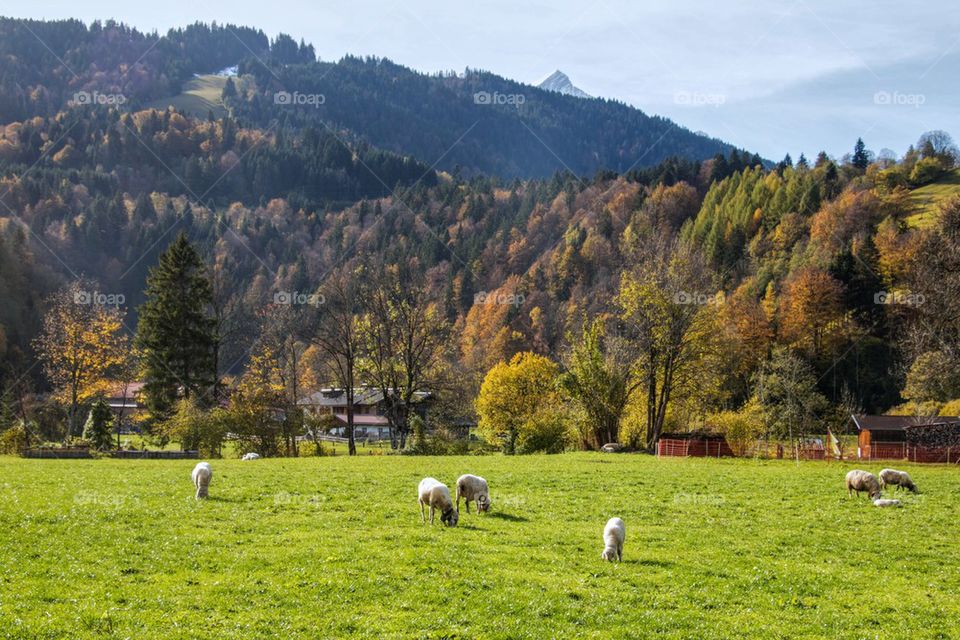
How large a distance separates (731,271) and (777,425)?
73105 millimetres

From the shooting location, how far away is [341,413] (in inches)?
4633

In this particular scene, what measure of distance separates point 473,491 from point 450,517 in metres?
1.95

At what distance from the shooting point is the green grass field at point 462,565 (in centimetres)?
1223

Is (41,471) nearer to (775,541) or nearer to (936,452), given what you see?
(775,541)

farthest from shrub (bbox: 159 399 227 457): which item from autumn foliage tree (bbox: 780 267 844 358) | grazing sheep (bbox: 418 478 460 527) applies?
autumn foliage tree (bbox: 780 267 844 358)

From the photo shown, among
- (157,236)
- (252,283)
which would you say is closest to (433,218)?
(252,283)

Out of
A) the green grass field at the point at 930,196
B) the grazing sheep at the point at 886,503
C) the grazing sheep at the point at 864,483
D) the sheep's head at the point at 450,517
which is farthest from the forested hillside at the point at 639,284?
the sheep's head at the point at 450,517

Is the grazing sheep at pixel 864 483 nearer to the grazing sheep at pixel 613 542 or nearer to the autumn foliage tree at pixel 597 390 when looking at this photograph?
the grazing sheep at pixel 613 542

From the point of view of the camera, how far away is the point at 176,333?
64812 millimetres

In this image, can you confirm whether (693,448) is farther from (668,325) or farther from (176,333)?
(176,333)

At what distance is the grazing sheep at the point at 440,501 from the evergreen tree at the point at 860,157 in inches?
6630
